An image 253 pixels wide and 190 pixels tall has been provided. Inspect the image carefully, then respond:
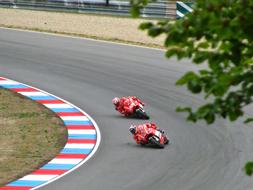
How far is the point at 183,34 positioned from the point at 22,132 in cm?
1202

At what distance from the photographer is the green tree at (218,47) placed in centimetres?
486

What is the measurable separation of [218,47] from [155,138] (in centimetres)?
1001

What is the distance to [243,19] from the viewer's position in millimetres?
4898

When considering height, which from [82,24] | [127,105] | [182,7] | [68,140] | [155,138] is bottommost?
[82,24]

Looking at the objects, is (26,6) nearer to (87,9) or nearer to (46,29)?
(87,9)

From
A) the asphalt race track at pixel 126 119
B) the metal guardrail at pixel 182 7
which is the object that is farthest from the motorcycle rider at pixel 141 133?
the metal guardrail at pixel 182 7

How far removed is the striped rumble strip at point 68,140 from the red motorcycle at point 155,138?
988 millimetres

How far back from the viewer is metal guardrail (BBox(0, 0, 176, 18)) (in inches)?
1300

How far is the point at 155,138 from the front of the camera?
49.4 feet

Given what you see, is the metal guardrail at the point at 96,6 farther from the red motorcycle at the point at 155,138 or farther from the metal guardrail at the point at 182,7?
the red motorcycle at the point at 155,138

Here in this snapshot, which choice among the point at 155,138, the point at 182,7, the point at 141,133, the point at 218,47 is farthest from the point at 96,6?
the point at 218,47

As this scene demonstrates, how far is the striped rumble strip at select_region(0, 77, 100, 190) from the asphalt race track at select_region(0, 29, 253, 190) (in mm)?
225

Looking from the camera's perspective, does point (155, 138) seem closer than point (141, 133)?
Yes

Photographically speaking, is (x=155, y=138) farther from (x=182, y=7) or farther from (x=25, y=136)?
(x=182, y=7)
